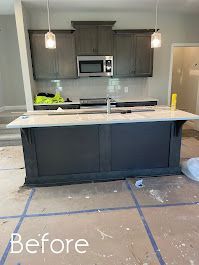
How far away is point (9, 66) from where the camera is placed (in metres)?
5.30

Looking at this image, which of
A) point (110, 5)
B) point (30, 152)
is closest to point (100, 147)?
point (30, 152)

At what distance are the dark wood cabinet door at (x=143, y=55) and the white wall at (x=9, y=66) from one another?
303 centimetres

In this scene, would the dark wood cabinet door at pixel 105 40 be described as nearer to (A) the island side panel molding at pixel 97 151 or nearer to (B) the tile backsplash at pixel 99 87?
(B) the tile backsplash at pixel 99 87

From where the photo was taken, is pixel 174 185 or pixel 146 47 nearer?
pixel 174 185

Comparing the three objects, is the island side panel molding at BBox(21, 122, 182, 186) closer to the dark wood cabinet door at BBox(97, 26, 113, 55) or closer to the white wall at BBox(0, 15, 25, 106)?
the dark wood cabinet door at BBox(97, 26, 113, 55)

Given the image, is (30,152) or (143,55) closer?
(30,152)

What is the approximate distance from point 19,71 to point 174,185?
4.66 m

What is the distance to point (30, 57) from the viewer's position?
4.34m

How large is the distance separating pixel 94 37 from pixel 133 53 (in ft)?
3.12

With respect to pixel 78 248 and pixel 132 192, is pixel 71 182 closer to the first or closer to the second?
pixel 132 192

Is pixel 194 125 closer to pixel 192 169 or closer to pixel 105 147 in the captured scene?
pixel 192 169

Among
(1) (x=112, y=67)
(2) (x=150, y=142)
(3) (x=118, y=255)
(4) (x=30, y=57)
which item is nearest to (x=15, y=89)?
(4) (x=30, y=57)

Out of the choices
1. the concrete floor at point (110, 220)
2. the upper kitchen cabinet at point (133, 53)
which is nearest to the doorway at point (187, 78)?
the upper kitchen cabinet at point (133, 53)

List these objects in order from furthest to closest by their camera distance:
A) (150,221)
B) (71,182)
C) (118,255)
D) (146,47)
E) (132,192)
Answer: (146,47)
(71,182)
(132,192)
(150,221)
(118,255)
